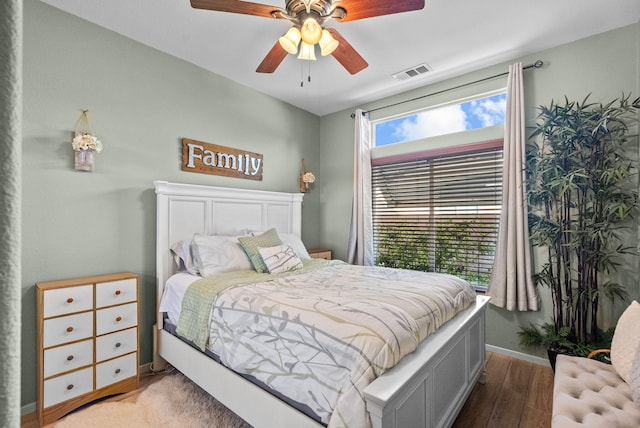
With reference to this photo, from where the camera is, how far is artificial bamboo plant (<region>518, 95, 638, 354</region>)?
2.48 meters

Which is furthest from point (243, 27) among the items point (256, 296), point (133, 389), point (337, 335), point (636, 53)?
point (636, 53)

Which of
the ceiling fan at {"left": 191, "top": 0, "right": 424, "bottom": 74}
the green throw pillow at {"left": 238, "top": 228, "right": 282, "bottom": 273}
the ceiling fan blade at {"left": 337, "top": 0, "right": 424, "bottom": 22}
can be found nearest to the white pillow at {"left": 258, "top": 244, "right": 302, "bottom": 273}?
the green throw pillow at {"left": 238, "top": 228, "right": 282, "bottom": 273}

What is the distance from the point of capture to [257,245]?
9.88 ft

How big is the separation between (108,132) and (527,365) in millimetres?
4222

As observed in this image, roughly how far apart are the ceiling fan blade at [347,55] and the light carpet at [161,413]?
8.75 feet

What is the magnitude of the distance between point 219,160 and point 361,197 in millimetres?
1794

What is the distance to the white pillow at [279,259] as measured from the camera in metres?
2.84

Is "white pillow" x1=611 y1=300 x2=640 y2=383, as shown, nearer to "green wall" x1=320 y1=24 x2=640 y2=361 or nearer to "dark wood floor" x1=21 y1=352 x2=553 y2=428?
"dark wood floor" x1=21 y1=352 x2=553 y2=428

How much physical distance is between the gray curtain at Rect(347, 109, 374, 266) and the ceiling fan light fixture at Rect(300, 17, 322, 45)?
219 centimetres

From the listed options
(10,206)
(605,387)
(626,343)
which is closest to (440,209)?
(626,343)

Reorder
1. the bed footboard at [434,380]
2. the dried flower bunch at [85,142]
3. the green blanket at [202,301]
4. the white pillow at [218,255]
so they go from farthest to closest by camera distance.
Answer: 1. the white pillow at [218,255]
2. the dried flower bunch at [85,142]
3. the green blanket at [202,301]
4. the bed footboard at [434,380]

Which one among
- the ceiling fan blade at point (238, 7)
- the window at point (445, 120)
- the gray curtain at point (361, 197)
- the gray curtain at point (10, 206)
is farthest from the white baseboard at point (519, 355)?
the gray curtain at point (10, 206)

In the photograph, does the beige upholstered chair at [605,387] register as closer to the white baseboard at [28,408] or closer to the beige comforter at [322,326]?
the beige comforter at [322,326]

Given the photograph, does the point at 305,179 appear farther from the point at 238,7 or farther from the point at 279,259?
the point at 238,7
